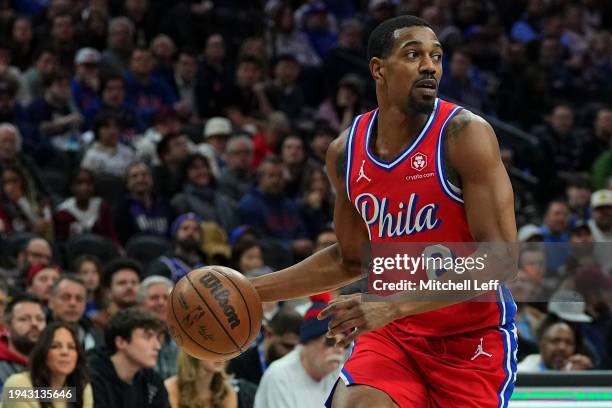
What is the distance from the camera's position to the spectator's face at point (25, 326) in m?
6.42

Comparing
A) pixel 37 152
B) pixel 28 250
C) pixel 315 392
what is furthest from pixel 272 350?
pixel 37 152

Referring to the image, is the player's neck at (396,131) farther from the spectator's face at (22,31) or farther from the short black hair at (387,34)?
the spectator's face at (22,31)

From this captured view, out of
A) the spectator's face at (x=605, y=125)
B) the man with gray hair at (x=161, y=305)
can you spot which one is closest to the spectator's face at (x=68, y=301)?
the man with gray hair at (x=161, y=305)

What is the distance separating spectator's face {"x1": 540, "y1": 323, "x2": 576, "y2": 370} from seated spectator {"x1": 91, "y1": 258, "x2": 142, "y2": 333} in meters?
2.63

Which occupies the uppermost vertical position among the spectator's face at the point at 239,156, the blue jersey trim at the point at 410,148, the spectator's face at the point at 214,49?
the spectator's face at the point at 214,49

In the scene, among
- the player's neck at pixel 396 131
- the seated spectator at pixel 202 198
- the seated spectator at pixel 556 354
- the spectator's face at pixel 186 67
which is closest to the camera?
the player's neck at pixel 396 131

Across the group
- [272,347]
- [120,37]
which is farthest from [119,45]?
[272,347]

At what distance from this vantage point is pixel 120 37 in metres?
11.7

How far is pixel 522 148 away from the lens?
41.5 feet

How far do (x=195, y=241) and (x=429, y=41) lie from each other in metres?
5.13

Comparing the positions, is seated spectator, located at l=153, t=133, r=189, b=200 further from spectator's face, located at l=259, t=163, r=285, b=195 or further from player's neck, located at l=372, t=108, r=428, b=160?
player's neck, located at l=372, t=108, r=428, b=160

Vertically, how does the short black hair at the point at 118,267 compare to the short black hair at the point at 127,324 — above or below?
above

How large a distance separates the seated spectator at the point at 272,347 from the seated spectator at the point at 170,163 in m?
3.27

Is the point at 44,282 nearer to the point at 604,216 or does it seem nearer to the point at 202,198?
the point at 202,198
